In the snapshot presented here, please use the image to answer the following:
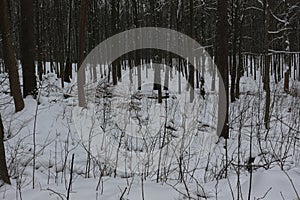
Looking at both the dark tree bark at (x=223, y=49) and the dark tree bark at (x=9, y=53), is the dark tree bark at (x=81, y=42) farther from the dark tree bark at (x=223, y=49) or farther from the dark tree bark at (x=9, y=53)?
the dark tree bark at (x=223, y=49)

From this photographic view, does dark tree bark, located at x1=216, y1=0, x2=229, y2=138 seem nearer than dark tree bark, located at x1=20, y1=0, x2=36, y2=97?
No

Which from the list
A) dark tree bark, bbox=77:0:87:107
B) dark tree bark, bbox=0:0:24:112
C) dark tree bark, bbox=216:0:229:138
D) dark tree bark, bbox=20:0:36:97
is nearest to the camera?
dark tree bark, bbox=0:0:24:112

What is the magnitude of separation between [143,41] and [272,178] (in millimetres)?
24219

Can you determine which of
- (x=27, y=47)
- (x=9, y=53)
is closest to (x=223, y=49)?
(x=27, y=47)

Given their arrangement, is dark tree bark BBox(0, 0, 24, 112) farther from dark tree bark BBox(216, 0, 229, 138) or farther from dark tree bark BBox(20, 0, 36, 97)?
dark tree bark BBox(216, 0, 229, 138)

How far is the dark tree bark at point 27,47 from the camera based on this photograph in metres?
9.40

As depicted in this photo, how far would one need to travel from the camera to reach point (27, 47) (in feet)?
30.8

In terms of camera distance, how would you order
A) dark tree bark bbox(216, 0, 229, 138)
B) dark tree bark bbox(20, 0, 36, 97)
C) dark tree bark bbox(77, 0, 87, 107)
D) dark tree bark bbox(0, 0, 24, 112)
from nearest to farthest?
dark tree bark bbox(0, 0, 24, 112), dark tree bark bbox(20, 0, 36, 97), dark tree bark bbox(77, 0, 87, 107), dark tree bark bbox(216, 0, 229, 138)

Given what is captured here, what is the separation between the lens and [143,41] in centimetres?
2641

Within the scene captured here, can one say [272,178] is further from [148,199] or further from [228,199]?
[148,199]

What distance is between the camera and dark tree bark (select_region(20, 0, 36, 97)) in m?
9.40

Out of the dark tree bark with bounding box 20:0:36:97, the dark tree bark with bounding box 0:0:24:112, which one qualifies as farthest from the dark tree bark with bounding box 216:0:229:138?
the dark tree bark with bounding box 0:0:24:112

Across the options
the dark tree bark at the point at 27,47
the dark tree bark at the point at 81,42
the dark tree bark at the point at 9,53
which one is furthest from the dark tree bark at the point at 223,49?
the dark tree bark at the point at 9,53

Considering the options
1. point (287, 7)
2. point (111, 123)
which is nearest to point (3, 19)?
point (111, 123)
